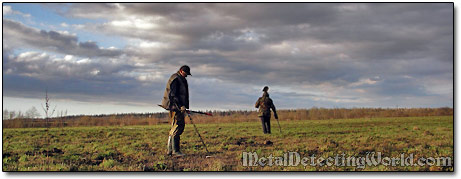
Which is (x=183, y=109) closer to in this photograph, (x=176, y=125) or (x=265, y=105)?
(x=176, y=125)

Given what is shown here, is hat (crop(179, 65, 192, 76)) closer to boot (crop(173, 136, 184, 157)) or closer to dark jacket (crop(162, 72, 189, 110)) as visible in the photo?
dark jacket (crop(162, 72, 189, 110))

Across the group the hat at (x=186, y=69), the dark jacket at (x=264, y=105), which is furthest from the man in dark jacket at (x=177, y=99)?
the dark jacket at (x=264, y=105)

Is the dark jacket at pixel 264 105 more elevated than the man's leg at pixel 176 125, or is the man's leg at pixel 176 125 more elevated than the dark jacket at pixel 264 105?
the dark jacket at pixel 264 105

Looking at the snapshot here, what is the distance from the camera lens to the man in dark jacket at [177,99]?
35.6ft

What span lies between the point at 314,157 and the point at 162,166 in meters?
4.45

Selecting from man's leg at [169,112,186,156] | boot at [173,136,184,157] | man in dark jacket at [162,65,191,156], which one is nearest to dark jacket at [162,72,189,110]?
man in dark jacket at [162,65,191,156]

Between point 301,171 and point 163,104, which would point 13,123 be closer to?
point 163,104

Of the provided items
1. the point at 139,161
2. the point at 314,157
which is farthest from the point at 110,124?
the point at 314,157

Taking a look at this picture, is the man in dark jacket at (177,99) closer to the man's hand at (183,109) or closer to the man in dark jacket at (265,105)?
the man's hand at (183,109)

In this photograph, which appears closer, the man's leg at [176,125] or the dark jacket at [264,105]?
the man's leg at [176,125]

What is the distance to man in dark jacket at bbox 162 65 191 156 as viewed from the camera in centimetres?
1086

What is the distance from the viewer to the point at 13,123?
3020 cm

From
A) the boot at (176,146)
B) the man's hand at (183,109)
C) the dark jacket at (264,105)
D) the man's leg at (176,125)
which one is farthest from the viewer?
the dark jacket at (264,105)

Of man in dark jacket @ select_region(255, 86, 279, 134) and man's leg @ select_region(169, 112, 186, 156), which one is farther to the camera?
man in dark jacket @ select_region(255, 86, 279, 134)
